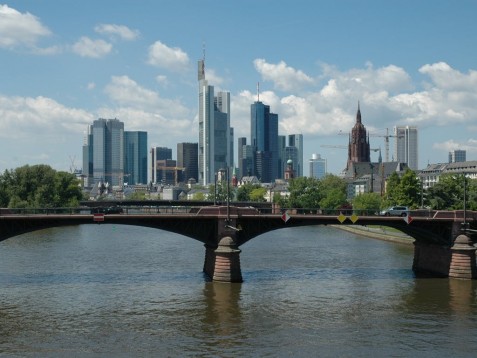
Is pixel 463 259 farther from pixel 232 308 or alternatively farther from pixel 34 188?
pixel 34 188

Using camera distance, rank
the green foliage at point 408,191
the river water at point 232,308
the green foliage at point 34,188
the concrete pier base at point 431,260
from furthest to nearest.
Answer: the green foliage at point 34,188, the green foliage at point 408,191, the concrete pier base at point 431,260, the river water at point 232,308

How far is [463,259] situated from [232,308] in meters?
30.5

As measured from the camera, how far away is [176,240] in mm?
132375

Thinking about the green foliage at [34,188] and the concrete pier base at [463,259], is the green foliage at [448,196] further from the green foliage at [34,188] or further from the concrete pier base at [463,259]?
the green foliage at [34,188]

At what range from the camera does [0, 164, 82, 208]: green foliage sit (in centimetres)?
16812

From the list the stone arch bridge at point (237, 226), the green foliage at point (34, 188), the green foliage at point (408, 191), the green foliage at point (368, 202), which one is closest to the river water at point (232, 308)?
the stone arch bridge at point (237, 226)

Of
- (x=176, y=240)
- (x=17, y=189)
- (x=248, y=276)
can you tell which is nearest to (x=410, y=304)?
(x=248, y=276)

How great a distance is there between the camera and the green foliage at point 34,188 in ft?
552

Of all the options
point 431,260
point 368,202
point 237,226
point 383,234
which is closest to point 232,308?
point 237,226

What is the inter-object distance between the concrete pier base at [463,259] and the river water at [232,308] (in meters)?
2.07

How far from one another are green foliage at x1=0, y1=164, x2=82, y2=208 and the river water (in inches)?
2811

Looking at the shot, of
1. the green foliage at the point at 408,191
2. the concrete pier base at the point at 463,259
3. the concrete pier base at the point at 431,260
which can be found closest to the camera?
the concrete pier base at the point at 463,259

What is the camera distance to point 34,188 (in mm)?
173000

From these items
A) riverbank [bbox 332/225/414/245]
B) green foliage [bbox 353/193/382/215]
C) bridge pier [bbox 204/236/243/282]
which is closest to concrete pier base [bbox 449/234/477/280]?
bridge pier [bbox 204/236/243/282]
